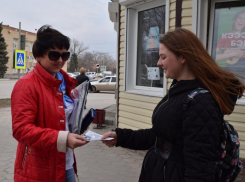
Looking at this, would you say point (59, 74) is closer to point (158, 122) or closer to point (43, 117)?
point (43, 117)

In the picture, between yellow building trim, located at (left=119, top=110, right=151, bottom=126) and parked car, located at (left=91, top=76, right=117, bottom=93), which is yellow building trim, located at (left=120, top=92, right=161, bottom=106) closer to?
yellow building trim, located at (left=119, top=110, right=151, bottom=126)

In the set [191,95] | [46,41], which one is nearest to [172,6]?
[46,41]

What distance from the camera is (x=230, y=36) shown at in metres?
4.62

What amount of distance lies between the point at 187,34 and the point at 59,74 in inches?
46.3

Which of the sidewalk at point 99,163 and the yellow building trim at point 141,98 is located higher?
the yellow building trim at point 141,98

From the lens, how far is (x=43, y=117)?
76.6 inches

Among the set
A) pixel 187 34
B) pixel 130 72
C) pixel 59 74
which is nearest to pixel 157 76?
pixel 130 72

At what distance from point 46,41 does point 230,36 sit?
11.7ft

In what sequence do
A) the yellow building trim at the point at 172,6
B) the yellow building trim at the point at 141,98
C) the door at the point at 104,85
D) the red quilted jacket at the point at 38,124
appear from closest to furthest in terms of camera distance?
the red quilted jacket at the point at 38,124 → the yellow building trim at the point at 172,6 → the yellow building trim at the point at 141,98 → the door at the point at 104,85

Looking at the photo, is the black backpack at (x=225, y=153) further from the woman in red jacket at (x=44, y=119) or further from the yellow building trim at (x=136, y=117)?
the yellow building trim at (x=136, y=117)

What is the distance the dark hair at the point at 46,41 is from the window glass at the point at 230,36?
3.41 meters

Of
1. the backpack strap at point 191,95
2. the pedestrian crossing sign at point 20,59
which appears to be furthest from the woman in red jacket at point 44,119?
the pedestrian crossing sign at point 20,59

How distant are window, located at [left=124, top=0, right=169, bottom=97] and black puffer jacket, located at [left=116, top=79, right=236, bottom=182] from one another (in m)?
3.78

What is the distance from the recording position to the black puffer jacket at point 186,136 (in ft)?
4.88
